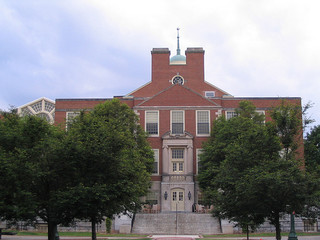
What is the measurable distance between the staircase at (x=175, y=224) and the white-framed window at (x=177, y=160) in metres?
9.03

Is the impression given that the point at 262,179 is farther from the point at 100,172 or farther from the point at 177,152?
the point at 177,152

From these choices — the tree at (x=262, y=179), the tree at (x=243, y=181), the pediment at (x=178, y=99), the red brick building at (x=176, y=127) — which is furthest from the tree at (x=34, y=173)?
the pediment at (x=178, y=99)

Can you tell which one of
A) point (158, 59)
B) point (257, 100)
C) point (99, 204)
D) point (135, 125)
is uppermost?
point (158, 59)

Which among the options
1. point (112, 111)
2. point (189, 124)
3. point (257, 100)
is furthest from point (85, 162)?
point (257, 100)

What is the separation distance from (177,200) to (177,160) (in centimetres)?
452

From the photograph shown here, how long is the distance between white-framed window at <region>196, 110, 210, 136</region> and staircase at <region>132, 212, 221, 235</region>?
12.4 m

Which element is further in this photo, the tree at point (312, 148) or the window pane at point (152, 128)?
the tree at point (312, 148)

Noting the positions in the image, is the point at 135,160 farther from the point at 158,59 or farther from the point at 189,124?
the point at 158,59

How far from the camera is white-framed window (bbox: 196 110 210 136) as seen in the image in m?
49.8

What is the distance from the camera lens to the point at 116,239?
3034 cm

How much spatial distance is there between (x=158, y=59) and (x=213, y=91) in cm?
864

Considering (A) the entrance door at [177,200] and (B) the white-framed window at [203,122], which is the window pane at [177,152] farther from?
(A) the entrance door at [177,200]

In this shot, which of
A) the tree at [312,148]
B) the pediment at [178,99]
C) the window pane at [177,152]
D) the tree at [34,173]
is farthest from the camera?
the tree at [312,148]

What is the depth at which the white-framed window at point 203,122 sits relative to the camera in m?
49.8
